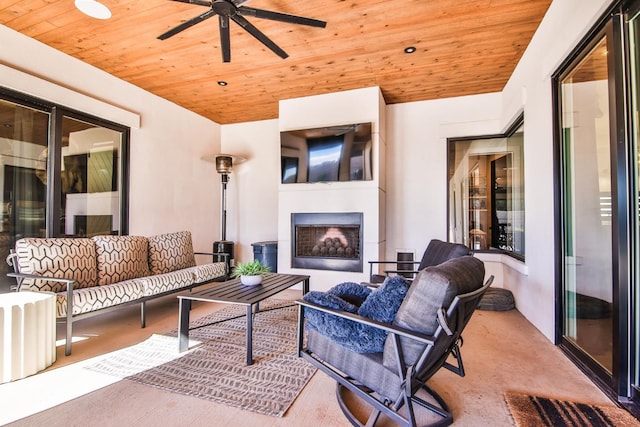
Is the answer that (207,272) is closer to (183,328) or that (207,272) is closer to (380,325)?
(183,328)

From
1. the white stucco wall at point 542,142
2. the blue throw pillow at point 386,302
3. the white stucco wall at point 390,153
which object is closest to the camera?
the blue throw pillow at point 386,302

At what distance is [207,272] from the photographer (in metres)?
3.52

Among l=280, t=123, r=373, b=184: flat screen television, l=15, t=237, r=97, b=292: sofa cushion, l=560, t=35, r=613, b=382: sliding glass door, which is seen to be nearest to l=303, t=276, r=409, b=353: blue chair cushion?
l=560, t=35, r=613, b=382: sliding glass door

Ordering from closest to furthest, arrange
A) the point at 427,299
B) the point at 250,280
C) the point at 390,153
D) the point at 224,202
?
the point at 427,299 < the point at 250,280 < the point at 390,153 < the point at 224,202

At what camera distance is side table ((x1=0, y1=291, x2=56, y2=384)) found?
1.84 meters

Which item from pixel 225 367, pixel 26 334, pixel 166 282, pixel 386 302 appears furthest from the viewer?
pixel 166 282

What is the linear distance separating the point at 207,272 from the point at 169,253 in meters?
0.50

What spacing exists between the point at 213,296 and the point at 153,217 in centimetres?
243

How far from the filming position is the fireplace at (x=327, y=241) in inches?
161

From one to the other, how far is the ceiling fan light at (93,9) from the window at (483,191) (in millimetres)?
4184

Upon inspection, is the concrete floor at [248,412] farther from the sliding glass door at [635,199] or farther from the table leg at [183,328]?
the table leg at [183,328]

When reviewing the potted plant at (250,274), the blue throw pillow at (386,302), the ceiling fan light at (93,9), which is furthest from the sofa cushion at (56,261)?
the blue throw pillow at (386,302)

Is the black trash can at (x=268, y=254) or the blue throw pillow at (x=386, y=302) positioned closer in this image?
the blue throw pillow at (x=386, y=302)

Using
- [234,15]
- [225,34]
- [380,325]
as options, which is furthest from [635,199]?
[225,34]
